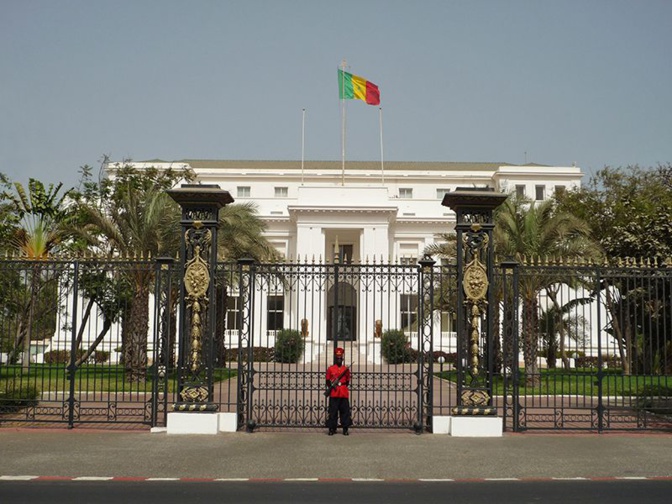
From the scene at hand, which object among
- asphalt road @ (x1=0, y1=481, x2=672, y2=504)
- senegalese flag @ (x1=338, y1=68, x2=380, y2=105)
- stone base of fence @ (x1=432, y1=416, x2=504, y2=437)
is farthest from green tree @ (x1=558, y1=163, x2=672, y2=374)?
senegalese flag @ (x1=338, y1=68, x2=380, y2=105)

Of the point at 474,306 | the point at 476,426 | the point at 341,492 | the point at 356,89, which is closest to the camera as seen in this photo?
the point at 341,492

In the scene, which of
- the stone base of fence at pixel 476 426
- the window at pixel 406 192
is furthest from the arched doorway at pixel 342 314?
the window at pixel 406 192

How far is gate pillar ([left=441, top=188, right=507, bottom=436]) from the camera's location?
41.1ft

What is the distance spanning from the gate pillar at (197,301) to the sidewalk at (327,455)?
69cm

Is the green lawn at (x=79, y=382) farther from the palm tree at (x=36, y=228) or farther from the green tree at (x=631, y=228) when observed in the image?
the green tree at (x=631, y=228)

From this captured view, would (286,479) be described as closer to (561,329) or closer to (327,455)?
(327,455)

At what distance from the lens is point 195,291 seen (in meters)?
12.9

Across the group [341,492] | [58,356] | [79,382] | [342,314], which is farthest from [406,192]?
[341,492]

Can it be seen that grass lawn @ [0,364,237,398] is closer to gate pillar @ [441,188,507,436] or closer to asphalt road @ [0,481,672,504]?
asphalt road @ [0,481,672,504]

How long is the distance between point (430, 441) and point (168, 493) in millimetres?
5009

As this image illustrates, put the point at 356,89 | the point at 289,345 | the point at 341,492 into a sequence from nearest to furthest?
the point at 341,492, the point at 289,345, the point at 356,89

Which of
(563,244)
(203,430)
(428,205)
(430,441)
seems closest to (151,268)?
(203,430)

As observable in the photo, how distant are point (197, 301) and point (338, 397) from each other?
291 centimetres

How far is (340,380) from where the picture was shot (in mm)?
12578
